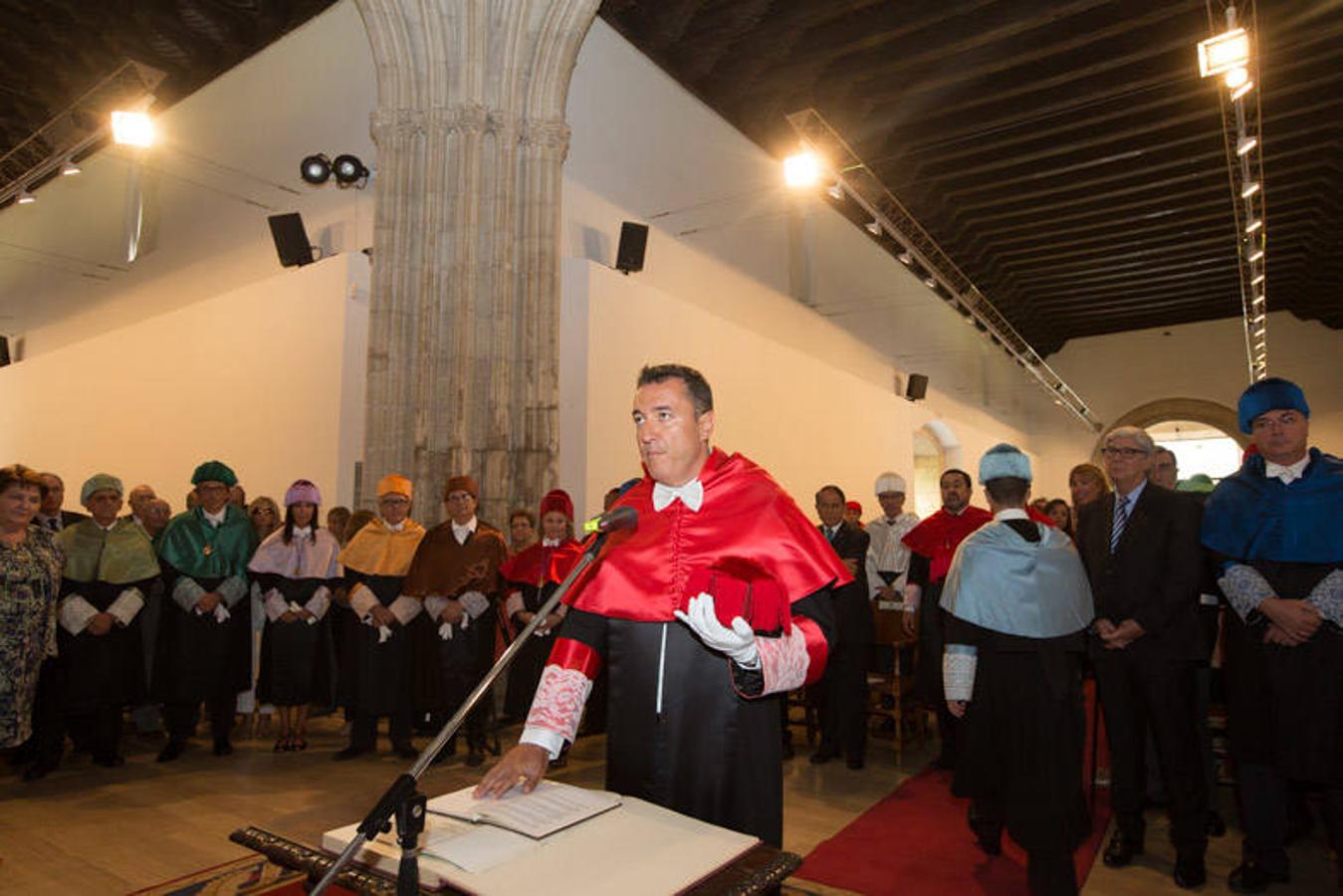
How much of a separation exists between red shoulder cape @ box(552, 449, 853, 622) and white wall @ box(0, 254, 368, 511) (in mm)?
5128

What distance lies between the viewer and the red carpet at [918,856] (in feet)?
10.4

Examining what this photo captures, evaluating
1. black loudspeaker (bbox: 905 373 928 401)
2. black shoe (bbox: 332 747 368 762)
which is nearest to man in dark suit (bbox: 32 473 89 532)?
black shoe (bbox: 332 747 368 762)

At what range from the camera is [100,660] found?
458 centimetres

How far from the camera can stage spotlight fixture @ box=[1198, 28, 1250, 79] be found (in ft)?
19.1

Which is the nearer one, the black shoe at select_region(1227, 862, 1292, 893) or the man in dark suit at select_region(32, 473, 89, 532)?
the black shoe at select_region(1227, 862, 1292, 893)

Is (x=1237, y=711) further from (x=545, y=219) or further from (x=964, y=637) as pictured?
(x=545, y=219)

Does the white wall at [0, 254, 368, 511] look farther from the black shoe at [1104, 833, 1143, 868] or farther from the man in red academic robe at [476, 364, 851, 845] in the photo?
the black shoe at [1104, 833, 1143, 868]

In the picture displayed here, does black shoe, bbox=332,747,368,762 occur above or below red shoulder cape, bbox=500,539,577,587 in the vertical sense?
below

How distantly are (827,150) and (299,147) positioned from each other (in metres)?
5.18

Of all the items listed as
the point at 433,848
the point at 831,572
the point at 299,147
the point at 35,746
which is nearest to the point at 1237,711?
the point at 831,572

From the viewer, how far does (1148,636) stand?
3203mm

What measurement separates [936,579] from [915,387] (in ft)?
28.5

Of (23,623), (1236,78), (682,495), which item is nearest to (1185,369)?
(1236,78)

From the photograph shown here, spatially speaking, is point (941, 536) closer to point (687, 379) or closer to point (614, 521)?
point (687, 379)
